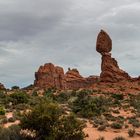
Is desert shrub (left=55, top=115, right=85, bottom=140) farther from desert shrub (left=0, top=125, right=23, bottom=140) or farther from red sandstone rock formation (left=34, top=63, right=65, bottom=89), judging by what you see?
red sandstone rock formation (left=34, top=63, right=65, bottom=89)

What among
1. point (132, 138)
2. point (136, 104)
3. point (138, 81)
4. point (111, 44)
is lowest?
point (132, 138)

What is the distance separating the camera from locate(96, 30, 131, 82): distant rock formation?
236ft

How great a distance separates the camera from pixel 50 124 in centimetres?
2302

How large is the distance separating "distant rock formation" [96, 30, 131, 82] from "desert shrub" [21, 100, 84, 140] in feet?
160

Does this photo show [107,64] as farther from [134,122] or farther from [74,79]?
[134,122]

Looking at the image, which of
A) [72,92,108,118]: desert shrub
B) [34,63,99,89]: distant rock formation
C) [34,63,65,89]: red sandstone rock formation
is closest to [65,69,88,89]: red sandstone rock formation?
[34,63,99,89]: distant rock formation

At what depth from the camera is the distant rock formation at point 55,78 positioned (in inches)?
3127

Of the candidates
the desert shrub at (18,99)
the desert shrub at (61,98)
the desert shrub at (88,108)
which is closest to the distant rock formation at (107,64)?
the desert shrub at (61,98)

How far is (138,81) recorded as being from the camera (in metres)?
72.3

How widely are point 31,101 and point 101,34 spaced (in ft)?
126

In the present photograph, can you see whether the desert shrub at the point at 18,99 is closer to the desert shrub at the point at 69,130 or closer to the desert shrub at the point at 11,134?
the desert shrub at the point at 11,134

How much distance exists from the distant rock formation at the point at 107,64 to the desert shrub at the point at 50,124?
48.7 metres

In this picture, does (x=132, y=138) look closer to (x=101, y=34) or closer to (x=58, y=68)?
(x=101, y=34)

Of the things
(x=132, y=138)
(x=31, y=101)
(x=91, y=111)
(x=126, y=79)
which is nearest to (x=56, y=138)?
(x=132, y=138)
